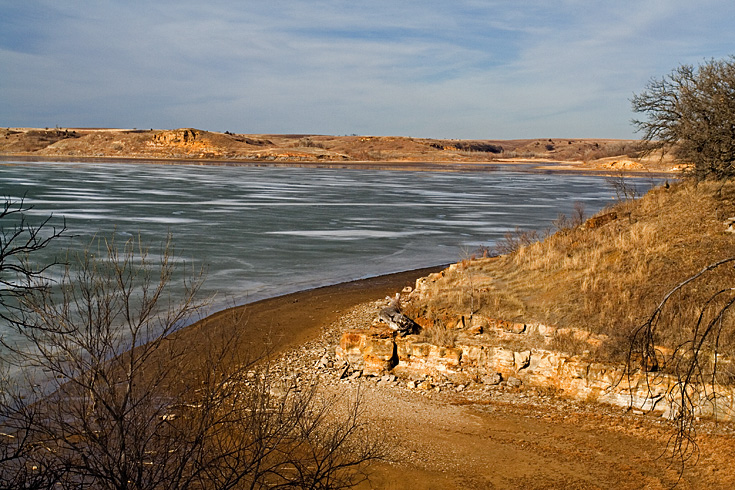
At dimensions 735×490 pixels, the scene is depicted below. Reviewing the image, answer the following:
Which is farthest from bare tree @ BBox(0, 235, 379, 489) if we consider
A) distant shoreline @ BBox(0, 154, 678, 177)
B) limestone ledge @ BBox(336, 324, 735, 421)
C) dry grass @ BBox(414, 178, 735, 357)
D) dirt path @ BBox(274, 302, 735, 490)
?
distant shoreline @ BBox(0, 154, 678, 177)

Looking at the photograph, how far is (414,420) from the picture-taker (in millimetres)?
9266

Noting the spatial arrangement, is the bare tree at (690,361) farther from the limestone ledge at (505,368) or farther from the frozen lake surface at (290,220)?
the frozen lake surface at (290,220)

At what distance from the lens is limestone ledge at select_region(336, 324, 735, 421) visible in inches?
376

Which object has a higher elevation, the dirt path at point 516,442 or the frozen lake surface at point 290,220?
the frozen lake surface at point 290,220

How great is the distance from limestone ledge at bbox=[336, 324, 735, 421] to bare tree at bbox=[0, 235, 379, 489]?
70.3 inches

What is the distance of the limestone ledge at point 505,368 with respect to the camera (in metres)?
9.55

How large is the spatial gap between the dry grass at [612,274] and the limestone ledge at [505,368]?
60 cm

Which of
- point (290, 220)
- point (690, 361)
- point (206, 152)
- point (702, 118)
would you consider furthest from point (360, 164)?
point (690, 361)

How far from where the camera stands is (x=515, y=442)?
8.59 metres

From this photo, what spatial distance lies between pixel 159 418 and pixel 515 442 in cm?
488

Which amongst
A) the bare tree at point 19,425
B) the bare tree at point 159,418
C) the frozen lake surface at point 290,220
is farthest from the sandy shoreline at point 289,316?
the bare tree at point 19,425

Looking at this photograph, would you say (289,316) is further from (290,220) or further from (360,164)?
(360,164)

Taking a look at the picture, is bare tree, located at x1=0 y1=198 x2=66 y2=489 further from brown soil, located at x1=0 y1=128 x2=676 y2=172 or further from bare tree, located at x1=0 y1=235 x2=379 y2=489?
brown soil, located at x1=0 y1=128 x2=676 y2=172

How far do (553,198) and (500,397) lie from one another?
39965 mm
